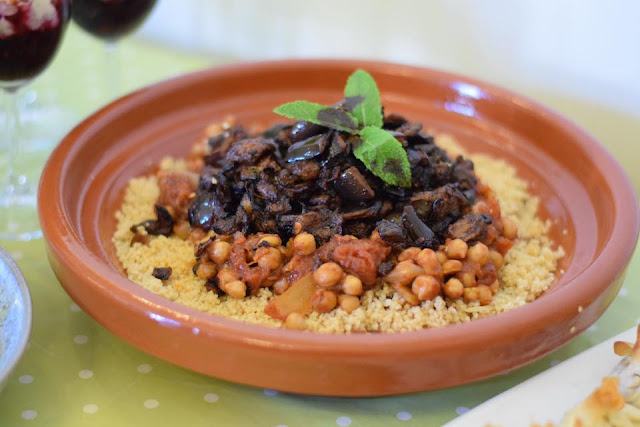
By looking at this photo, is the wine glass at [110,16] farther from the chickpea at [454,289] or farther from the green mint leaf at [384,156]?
the chickpea at [454,289]

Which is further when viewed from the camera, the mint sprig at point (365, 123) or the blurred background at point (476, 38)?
the blurred background at point (476, 38)

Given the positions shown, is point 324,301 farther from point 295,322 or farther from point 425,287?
point 425,287

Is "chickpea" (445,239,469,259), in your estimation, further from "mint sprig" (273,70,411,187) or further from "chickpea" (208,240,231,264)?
"chickpea" (208,240,231,264)

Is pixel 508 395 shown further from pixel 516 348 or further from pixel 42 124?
pixel 42 124

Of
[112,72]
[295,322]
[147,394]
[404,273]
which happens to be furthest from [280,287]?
[112,72]

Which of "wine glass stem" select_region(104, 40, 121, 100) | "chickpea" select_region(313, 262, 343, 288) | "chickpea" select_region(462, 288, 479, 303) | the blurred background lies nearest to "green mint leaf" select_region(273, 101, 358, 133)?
"chickpea" select_region(313, 262, 343, 288)

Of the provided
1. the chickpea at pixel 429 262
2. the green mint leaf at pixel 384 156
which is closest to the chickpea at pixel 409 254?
the chickpea at pixel 429 262
